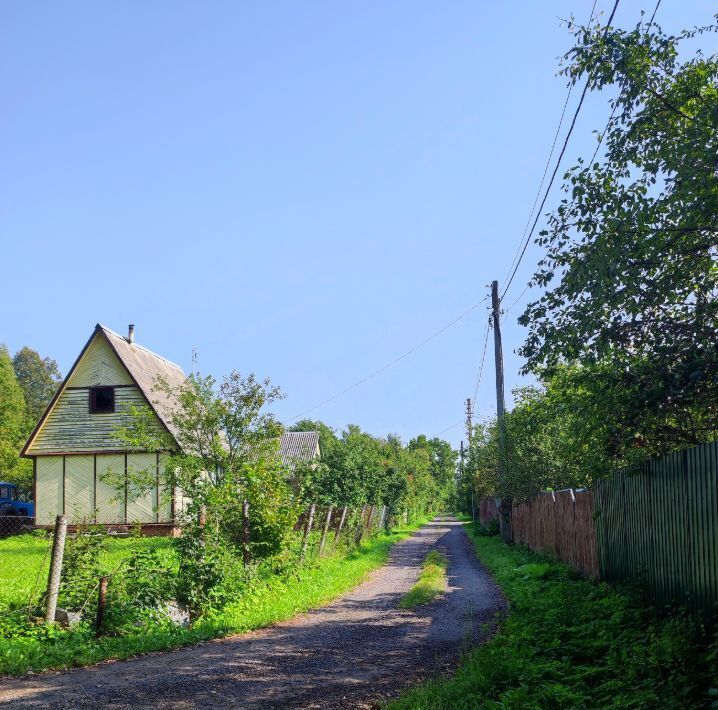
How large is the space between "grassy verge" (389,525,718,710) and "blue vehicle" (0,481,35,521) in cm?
3015

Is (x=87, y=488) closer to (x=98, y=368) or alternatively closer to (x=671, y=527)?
(x=98, y=368)

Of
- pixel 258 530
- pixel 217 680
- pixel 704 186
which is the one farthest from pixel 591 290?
pixel 258 530

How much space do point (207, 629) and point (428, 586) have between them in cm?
584

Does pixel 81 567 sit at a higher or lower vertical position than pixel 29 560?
higher

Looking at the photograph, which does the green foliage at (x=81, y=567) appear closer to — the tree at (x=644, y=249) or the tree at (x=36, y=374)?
the tree at (x=644, y=249)

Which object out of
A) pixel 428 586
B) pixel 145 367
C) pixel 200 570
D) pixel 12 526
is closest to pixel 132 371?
pixel 145 367

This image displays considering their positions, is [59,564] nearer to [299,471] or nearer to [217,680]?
[217,680]

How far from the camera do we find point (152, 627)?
31.8 feet

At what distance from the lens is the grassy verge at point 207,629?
809 centimetres

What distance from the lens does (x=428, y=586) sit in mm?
14648

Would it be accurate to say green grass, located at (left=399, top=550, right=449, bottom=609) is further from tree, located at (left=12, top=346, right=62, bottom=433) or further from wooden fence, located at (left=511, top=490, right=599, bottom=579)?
tree, located at (left=12, top=346, right=62, bottom=433)

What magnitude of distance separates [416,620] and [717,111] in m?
8.13

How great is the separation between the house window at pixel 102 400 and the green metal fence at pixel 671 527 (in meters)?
22.0

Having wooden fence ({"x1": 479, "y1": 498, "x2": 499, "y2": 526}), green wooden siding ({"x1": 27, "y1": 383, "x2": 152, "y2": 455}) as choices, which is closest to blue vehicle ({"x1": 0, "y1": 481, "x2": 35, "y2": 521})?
green wooden siding ({"x1": 27, "y1": 383, "x2": 152, "y2": 455})
